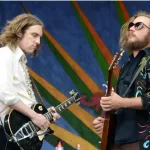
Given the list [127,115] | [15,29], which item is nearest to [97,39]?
[15,29]

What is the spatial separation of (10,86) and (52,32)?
187 cm

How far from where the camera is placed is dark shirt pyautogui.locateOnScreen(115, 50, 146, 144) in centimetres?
268

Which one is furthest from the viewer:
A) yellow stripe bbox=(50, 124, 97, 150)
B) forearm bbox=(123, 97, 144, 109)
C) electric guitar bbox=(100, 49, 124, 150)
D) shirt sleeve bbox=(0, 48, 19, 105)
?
yellow stripe bbox=(50, 124, 97, 150)

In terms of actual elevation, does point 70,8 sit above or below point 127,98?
above

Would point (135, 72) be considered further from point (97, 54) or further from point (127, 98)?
A: point (97, 54)

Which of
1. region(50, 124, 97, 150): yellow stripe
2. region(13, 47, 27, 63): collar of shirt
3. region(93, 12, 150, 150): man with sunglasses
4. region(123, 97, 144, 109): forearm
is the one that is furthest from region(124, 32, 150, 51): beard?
region(50, 124, 97, 150): yellow stripe

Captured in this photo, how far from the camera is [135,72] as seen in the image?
2744 mm

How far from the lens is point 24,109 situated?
306 cm

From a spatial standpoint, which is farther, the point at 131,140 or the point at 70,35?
the point at 70,35

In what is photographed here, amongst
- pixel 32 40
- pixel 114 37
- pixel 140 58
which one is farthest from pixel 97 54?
pixel 140 58

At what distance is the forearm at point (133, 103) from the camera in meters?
2.63

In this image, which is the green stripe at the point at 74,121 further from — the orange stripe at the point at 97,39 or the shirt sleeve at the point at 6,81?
the shirt sleeve at the point at 6,81

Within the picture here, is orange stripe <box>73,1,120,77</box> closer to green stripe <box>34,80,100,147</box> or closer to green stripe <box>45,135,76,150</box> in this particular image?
green stripe <box>34,80,100,147</box>

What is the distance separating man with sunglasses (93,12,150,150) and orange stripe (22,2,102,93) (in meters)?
1.88
